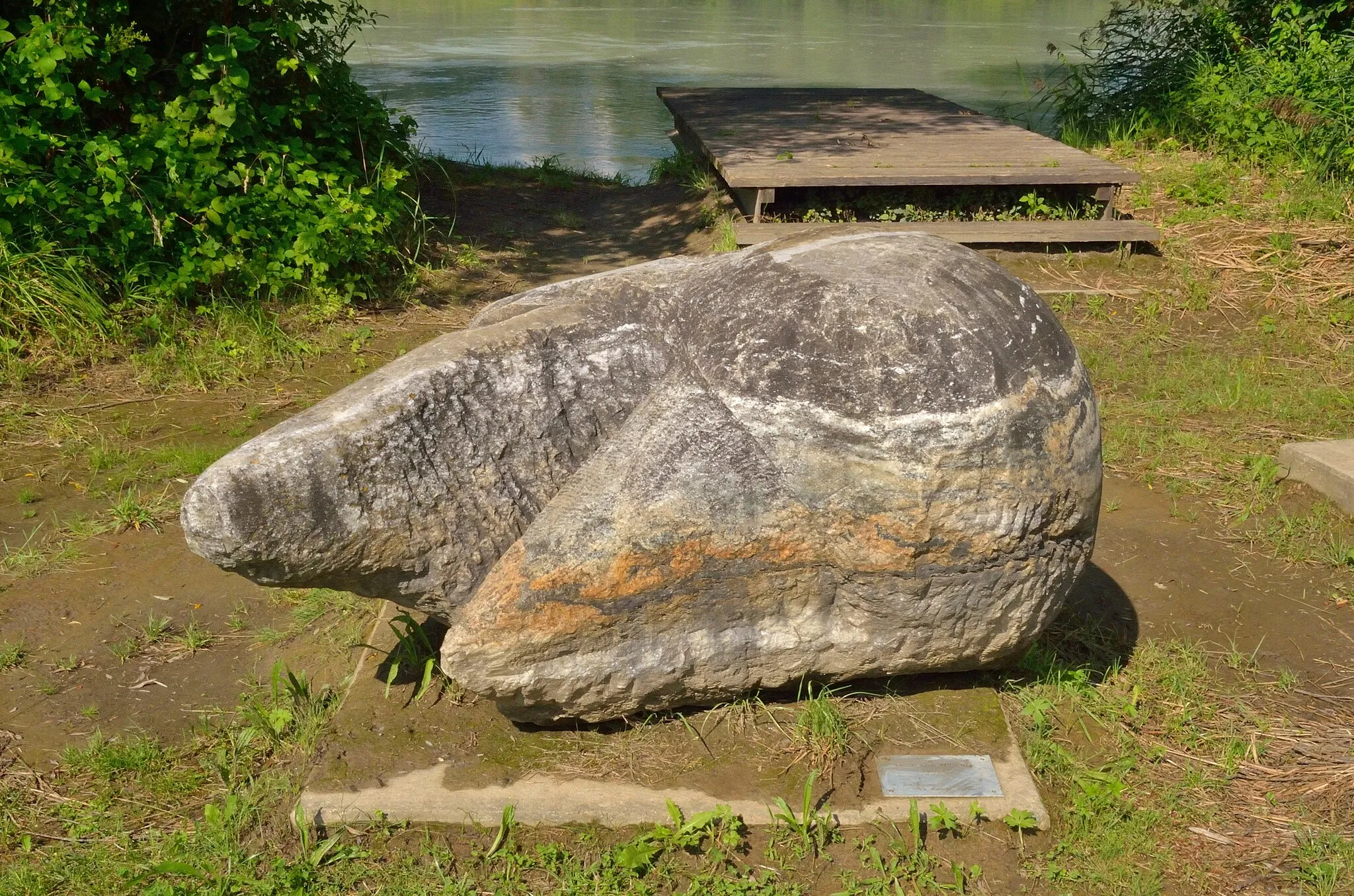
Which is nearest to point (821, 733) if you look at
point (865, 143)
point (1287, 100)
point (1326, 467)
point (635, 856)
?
point (635, 856)

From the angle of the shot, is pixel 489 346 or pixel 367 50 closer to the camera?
pixel 489 346

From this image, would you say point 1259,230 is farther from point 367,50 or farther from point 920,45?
point 367,50

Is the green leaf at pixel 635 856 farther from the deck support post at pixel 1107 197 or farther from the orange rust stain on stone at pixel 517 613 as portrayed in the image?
the deck support post at pixel 1107 197

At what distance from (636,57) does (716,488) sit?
15.1m

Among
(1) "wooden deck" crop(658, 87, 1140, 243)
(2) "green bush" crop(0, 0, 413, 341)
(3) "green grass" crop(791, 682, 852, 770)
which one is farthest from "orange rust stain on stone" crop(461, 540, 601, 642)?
(1) "wooden deck" crop(658, 87, 1140, 243)

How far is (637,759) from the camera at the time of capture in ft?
9.88

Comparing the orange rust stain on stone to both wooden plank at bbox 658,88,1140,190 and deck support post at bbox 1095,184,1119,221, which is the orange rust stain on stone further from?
deck support post at bbox 1095,184,1119,221

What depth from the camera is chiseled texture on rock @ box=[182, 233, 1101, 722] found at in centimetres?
270

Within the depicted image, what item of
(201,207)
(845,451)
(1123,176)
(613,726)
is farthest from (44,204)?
(1123,176)

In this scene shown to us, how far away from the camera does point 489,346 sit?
9.77ft

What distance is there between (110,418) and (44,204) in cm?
115

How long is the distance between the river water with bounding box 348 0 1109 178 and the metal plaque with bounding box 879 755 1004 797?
7102mm

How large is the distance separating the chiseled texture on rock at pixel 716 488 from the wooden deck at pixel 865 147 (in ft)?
13.6

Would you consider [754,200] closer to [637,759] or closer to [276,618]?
[276,618]
